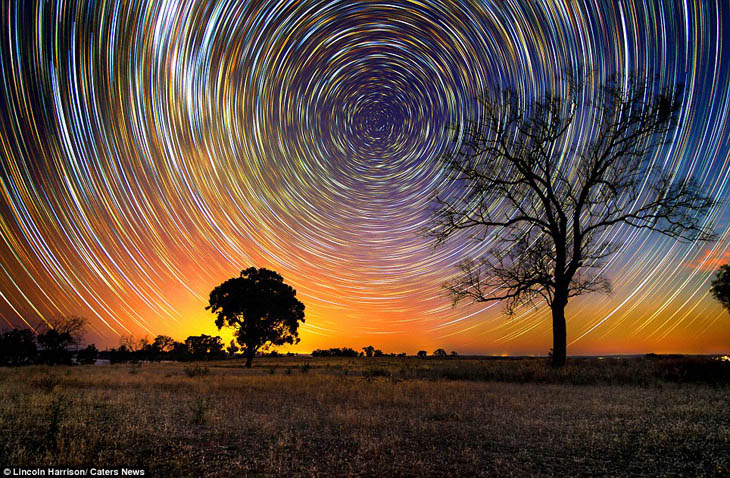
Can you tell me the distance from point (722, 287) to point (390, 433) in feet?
158

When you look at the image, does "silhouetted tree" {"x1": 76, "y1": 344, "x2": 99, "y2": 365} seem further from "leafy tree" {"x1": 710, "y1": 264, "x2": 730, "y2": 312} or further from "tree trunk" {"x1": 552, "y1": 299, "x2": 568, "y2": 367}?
"leafy tree" {"x1": 710, "y1": 264, "x2": 730, "y2": 312}

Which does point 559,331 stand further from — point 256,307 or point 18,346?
point 18,346

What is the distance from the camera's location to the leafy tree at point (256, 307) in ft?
128

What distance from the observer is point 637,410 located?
27.7 feet

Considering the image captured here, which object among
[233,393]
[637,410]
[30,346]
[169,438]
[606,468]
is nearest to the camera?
[606,468]

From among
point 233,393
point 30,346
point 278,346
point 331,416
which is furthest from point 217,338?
point 331,416

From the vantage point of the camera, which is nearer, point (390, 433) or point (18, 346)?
point (390, 433)

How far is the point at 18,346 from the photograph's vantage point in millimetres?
57812

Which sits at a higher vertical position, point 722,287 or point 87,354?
point 722,287

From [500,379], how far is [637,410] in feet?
26.8

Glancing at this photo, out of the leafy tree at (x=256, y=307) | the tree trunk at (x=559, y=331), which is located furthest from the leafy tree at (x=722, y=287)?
the leafy tree at (x=256, y=307)

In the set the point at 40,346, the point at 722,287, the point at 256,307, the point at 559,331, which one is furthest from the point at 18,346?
the point at 722,287

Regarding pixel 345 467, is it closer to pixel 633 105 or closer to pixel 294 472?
pixel 294 472

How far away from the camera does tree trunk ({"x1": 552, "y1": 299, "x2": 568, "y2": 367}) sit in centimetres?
1731
